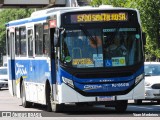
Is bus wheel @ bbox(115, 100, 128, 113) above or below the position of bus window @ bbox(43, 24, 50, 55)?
below

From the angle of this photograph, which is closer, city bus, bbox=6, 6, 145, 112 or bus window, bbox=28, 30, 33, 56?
city bus, bbox=6, 6, 145, 112

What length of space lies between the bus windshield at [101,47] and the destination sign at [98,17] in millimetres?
304

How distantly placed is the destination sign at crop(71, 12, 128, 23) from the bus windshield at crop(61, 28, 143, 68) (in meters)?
0.30

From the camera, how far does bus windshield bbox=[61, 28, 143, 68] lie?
68.3 feet

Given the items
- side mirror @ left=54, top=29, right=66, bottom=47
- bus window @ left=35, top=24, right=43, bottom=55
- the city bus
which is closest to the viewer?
side mirror @ left=54, top=29, right=66, bottom=47

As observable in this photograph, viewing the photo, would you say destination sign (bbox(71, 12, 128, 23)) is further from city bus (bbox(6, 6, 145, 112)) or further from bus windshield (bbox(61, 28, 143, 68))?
bus windshield (bbox(61, 28, 143, 68))

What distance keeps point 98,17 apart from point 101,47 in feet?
2.97

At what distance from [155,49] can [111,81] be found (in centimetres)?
2241

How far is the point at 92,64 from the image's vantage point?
20891mm

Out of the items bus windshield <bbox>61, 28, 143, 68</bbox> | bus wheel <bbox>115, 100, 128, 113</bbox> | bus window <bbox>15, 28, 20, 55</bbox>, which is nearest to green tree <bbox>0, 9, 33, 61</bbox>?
bus window <bbox>15, 28, 20, 55</bbox>

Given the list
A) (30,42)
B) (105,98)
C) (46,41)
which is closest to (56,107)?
(105,98)

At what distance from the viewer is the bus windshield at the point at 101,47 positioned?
20.8m

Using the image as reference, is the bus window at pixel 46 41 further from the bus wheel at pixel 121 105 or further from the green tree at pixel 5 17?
the green tree at pixel 5 17

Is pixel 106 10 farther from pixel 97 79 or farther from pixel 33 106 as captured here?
pixel 33 106
